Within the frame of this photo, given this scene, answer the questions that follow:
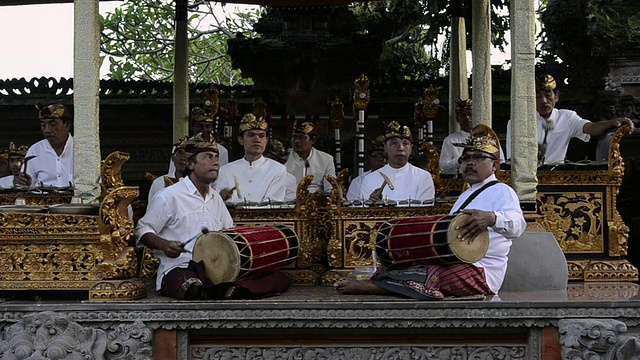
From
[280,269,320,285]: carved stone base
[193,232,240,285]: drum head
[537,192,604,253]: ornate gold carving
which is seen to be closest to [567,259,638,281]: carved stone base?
[537,192,604,253]: ornate gold carving

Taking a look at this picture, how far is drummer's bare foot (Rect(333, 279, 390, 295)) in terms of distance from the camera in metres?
7.13

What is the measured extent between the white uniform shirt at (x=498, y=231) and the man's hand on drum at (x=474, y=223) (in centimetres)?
12

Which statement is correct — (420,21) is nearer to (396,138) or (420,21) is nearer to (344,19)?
(344,19)

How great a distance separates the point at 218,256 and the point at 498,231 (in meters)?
1.98

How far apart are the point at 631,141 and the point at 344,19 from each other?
387 cm

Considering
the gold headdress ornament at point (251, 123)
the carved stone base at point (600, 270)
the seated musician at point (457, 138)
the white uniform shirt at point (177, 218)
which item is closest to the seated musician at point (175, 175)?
the gold headdress ornament at point (251, 123)

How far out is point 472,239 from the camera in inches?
264

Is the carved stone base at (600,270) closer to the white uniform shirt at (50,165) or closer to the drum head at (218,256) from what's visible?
the drum head at (218,256)

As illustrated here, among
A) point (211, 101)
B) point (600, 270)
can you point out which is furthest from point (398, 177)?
point (211, 101)

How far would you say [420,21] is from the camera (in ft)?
47.2

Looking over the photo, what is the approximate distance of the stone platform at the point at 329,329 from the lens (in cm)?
650

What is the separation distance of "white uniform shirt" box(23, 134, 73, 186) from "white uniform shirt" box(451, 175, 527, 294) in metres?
4.08

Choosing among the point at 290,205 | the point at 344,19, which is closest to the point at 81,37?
the point at 290,205

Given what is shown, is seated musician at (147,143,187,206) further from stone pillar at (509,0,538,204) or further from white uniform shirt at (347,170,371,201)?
stone pillar at (509,0,538,204)
